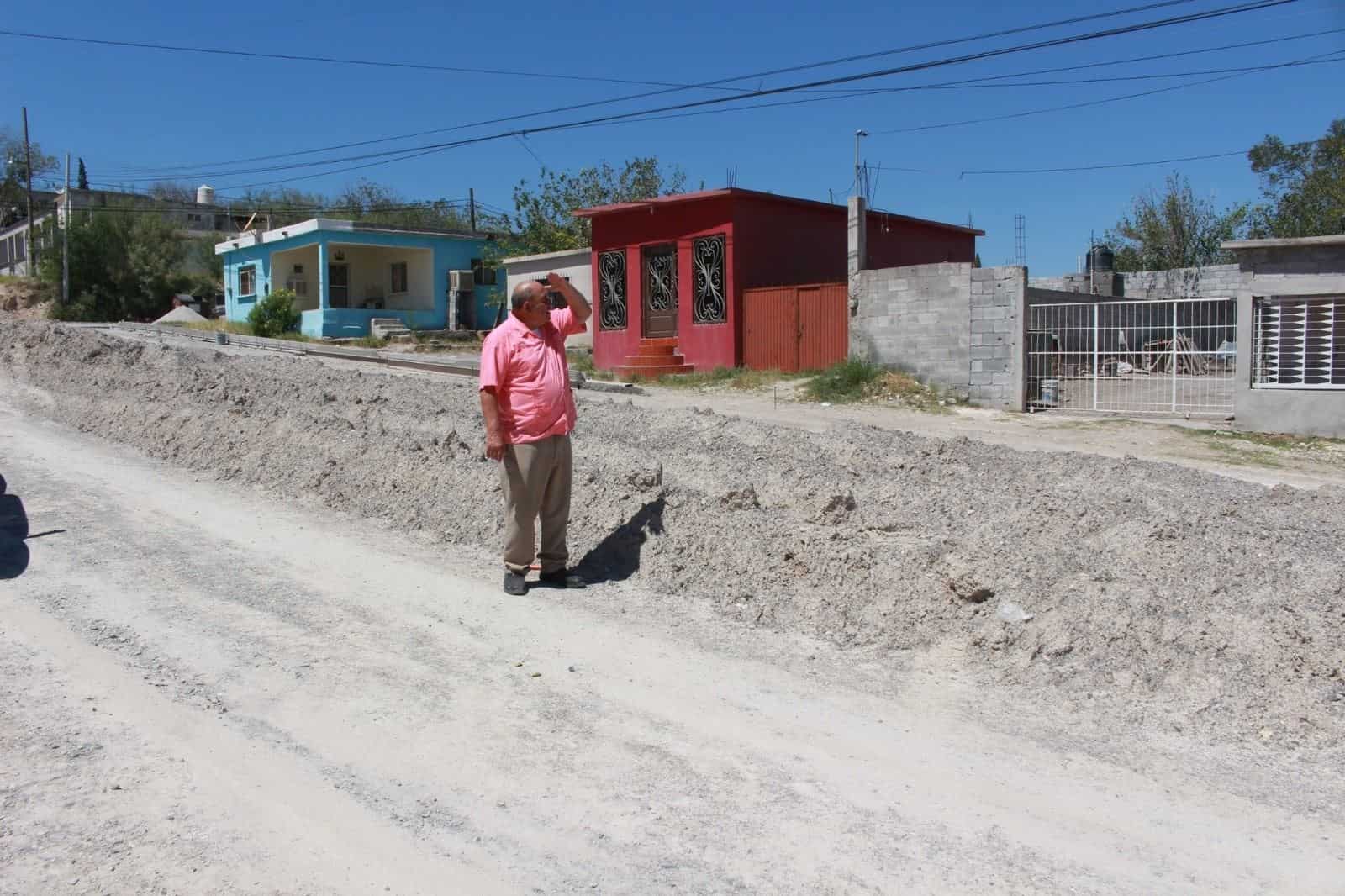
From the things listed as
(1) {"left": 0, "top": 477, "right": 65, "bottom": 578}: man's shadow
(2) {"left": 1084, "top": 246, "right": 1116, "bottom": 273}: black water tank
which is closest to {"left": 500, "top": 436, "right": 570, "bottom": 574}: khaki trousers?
(1) {"left": 0, "top": 477, "right": 65, "bottom": 578}: man's shadow

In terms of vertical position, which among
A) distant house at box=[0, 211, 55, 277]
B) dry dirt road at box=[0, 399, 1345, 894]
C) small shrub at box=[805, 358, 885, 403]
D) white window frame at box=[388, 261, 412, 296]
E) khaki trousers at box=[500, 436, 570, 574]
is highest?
distant house at box=[0, 211, 55, 277]

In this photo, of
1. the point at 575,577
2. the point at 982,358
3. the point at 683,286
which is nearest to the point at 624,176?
the point at 683,286

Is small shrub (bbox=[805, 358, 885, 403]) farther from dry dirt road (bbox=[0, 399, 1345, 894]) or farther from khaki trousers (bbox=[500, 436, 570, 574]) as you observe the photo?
dry dirt road (bbox=[0, 399, 1345, 894])

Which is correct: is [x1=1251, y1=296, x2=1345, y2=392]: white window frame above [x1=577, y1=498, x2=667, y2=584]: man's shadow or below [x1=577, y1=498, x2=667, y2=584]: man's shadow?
above

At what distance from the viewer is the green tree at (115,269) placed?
4153cm

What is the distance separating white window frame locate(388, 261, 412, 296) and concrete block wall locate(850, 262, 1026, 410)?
59.7ft

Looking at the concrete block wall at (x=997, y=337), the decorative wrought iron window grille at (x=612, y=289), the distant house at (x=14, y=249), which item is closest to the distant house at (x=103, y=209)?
the distant house at (x=14, y=249)

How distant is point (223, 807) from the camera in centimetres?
358

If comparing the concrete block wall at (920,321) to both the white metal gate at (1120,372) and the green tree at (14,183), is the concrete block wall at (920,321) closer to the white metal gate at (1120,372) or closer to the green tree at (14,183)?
the white metal gate at (1120,372)

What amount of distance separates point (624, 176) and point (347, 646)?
38778 mm

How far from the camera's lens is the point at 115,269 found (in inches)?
1658

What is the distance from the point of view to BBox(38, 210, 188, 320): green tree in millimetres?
41531

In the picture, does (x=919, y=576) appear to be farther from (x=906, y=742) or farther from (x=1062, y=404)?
(x=1062, y=404)

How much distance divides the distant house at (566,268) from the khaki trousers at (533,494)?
19.5m
